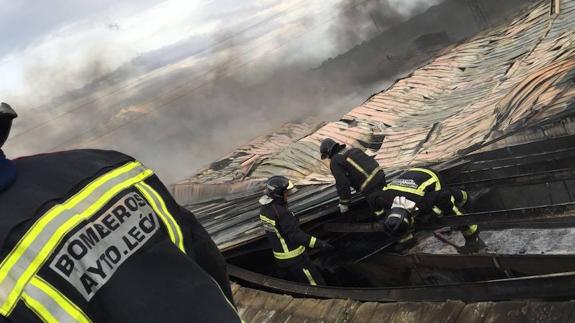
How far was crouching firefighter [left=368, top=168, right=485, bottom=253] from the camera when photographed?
177 inches

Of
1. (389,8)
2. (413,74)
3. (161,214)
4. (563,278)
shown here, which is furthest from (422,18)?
(161,214)

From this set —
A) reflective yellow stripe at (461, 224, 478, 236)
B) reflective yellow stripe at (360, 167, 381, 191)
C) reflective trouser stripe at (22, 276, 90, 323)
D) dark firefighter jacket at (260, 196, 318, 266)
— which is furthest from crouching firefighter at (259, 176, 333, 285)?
reflective trouser stripe at (22, 276, 90, 323)

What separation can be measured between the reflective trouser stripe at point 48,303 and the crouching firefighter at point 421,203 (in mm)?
3614

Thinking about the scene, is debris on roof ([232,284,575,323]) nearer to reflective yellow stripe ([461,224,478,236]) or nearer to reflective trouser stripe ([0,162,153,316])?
reflective yellow stripe ([461,224,478,236])

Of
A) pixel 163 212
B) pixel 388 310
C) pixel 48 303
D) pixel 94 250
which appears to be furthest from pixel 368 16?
pixel 48 303

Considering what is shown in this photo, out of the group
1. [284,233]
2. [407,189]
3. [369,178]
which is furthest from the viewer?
[369,178]

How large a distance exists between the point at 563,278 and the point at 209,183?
8575 millimetres

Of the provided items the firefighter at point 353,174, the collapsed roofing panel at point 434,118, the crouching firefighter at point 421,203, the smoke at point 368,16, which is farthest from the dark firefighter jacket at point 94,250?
the smoke at point 368,16

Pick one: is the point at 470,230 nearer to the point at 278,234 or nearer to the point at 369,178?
the point at 369,178

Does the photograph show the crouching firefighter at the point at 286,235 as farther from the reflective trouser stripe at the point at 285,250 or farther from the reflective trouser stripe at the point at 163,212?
the reflective trouser stripe at the point at 163,212

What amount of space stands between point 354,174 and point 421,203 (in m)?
1.23

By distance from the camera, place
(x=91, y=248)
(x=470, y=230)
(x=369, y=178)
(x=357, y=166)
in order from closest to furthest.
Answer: (x=91, y=248) < (x=470, y=230) < (x=369, y=178) < (x=357, y=166)

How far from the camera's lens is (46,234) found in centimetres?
109

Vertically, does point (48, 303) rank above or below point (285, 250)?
above
